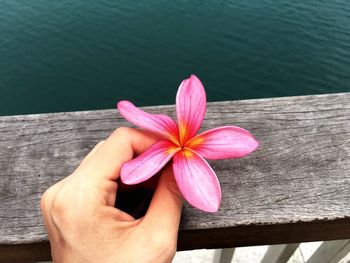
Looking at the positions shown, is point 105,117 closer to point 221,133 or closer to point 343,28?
point 221,133

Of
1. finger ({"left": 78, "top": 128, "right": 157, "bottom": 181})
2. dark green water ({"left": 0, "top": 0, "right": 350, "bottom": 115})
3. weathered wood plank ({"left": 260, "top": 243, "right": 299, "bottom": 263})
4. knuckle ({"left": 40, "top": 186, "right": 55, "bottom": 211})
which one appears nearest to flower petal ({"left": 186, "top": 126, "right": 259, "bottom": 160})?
finger ({"left": 78, "top": 128, "right": 157, "bottom": 181})

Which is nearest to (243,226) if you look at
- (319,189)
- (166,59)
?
(319,189)

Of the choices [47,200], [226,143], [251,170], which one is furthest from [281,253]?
[47,200]

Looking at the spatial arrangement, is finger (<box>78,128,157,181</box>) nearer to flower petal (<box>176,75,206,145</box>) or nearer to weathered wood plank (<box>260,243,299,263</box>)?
flower petal (<box>176,75,206,145</box>)

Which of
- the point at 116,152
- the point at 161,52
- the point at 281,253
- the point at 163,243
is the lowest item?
the point at 161,52

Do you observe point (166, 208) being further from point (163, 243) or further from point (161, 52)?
point (161, 52)

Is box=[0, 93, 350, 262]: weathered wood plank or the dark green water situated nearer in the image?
box=[0, 93, 350, 262]: weathered wood plank

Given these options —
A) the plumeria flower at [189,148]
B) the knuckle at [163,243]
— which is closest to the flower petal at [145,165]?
the plumeria flower at [189,148]
